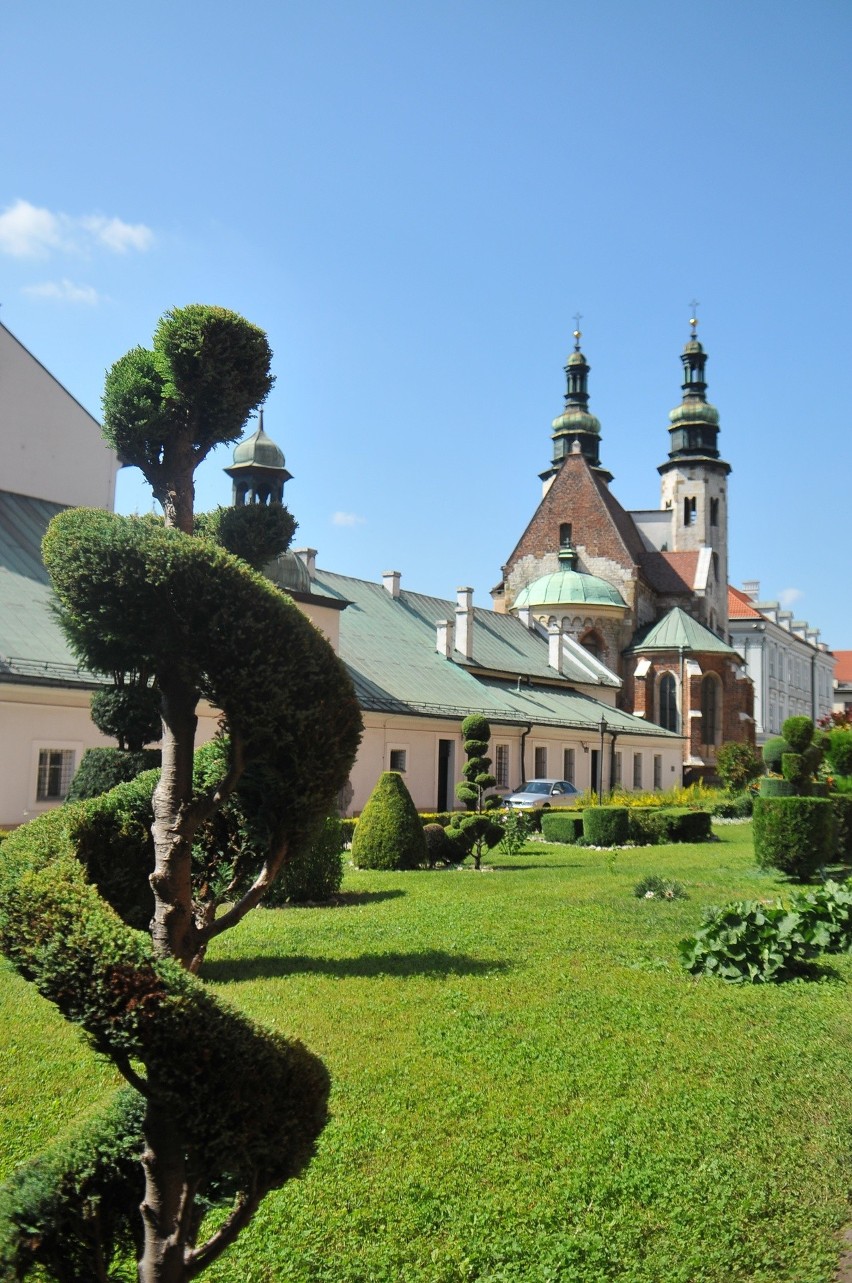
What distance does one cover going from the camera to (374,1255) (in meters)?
4.87

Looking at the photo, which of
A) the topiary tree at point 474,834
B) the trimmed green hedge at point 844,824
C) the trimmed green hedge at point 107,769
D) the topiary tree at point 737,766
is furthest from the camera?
the topiary tree at point 737,766

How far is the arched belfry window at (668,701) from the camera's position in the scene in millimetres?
52531

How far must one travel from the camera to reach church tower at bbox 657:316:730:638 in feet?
210

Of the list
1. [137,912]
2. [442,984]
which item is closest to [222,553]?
[137,912]

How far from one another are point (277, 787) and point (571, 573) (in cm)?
5056

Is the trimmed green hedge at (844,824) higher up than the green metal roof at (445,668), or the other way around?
the green metal roof at (445,668)

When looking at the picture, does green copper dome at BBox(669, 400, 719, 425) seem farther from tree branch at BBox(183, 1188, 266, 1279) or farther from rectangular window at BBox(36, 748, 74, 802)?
tree branch at BBox(183, 1188, 266, 1279)

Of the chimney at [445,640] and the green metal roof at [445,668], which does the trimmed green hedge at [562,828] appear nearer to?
the green metal roof at [445,668]

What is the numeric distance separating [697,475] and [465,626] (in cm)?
3107

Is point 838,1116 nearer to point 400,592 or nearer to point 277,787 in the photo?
point 277,787

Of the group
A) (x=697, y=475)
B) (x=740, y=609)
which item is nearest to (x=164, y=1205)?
(x=697, y=475)

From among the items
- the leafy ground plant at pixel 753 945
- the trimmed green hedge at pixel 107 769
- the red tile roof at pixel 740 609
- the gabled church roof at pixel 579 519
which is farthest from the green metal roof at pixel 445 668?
the red tile roof at pixel 740 609

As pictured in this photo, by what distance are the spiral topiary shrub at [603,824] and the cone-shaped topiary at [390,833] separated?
24.7 ft

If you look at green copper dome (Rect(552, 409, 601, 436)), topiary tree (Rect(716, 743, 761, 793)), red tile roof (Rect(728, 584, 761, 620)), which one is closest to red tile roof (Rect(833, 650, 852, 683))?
red tile roof (Rect(728, 584, 761, 620))
